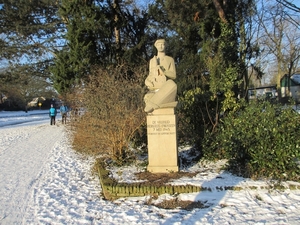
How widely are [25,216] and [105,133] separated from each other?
3.24 meters

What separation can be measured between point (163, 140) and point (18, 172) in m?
4.34

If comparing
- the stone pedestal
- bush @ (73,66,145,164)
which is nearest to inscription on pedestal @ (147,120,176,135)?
the stone pedestal

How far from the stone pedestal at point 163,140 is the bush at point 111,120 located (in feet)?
4.05

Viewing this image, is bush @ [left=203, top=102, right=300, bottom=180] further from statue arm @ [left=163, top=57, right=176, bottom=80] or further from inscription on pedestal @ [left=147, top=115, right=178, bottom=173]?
statue arm @ [left=163, top=57, right=176, bottom=80]

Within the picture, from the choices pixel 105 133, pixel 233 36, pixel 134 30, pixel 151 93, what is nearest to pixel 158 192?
pixel 151 93

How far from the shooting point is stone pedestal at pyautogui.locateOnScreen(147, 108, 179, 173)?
21.4ft

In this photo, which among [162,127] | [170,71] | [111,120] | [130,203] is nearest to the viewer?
[130,203]

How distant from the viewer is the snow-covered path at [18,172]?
523 centimetres

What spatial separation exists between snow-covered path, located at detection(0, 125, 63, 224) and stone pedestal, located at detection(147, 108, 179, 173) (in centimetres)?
283

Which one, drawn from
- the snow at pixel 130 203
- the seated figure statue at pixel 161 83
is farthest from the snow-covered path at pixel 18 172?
the seated figure statue at pixel 161 83

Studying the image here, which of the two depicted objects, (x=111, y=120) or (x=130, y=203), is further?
(x=111, y=120)

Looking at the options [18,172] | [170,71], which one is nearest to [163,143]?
[170,71]

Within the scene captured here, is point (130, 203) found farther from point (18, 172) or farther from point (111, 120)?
point (18, 172)

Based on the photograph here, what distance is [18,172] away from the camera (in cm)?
801
